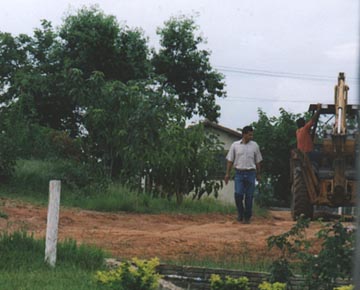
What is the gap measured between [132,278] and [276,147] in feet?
121

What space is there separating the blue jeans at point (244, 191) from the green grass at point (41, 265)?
7192 millimetres

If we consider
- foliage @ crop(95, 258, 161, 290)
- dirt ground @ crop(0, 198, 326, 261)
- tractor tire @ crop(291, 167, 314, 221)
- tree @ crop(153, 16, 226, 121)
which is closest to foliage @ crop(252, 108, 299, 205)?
tree @ crop(153, 16, 226, 121)

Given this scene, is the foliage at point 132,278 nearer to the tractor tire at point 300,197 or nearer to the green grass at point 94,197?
the tractor tire at point 300,197

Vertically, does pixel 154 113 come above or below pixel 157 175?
above

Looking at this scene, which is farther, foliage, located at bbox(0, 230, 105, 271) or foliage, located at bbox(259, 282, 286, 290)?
foliage, located at bbox(0, 230, 105, 271)

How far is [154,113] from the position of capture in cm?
2006

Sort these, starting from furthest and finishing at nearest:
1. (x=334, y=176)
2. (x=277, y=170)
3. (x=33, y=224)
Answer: (x=277, y=170)
(x=334, y=176)
(x=33, y=224)

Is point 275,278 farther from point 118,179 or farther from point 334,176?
point 118,179

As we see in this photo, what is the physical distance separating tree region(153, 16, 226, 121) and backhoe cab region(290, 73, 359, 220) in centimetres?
3142

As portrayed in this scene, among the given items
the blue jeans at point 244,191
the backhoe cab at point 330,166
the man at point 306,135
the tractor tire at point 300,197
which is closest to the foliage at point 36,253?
the backhoe cab at point 330,166

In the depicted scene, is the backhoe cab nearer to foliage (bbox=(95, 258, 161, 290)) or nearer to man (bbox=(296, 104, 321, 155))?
man (bbox=(296, 104, 321, 155))

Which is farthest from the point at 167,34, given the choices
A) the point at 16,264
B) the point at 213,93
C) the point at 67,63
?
the point at 16,264

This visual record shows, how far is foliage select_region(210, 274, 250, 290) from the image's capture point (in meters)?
6.39

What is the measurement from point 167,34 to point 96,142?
25.8 meters
